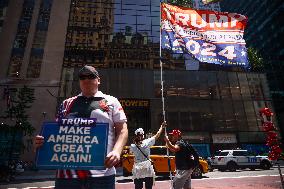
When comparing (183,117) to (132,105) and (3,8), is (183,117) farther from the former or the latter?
(3,8)

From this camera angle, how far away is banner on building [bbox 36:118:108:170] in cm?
235

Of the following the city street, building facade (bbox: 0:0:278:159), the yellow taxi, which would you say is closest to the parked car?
the yellow taxi

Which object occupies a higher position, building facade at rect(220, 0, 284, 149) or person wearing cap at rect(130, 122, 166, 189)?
building facade at rect(220, 0, 284, 149)

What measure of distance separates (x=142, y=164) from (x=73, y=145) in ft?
12.9

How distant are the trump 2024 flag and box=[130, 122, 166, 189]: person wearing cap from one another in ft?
9.12

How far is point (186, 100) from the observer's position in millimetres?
33688

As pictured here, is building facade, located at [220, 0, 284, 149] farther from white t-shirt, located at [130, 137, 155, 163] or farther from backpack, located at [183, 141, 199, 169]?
white t-shirt, located at [130, 137, 155, 163]

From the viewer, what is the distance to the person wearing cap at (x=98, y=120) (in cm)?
242

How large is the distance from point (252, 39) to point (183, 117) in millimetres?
66858

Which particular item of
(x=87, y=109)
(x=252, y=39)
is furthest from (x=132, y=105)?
(x=252, y=39)

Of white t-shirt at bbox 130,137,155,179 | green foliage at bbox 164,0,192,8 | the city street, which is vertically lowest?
the city street

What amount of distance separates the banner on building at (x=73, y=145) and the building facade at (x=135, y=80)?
93.6 feet

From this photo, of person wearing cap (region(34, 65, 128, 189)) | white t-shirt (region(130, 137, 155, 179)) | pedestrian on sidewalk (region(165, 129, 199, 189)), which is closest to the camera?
person wearing cap (region(34, 65, 128, 189))

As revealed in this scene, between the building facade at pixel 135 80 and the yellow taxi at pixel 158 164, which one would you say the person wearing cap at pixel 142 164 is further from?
the building facade at pixel 135 80
